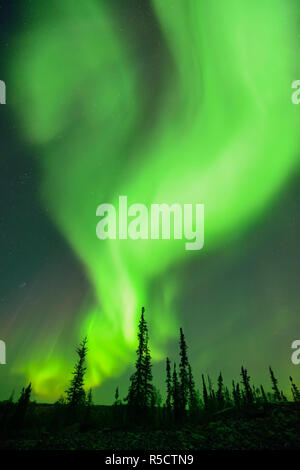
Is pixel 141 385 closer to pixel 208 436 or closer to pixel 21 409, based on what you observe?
pixel 208 436

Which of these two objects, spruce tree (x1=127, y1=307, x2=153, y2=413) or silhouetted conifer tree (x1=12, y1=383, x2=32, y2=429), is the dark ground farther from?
silhouetted conifer tree (x1=12, y1=383, x2=32, y2=429)

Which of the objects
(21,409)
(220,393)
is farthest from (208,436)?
(220,393)

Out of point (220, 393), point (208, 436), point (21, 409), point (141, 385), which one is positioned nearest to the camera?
point (208, 436)

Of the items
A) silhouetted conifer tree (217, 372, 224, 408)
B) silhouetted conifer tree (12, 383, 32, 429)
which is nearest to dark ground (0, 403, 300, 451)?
silhouetted conifer tree (12, 383, 32, 429)

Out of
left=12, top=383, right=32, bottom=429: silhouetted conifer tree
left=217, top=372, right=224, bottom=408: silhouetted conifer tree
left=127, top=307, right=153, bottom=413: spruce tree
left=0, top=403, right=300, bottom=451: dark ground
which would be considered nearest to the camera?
left=0, top=403, right=300, bottom=451: dark ground

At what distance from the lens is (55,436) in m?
20.8

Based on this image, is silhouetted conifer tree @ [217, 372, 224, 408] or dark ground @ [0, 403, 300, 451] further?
silhouetted conifer tree @ [217, 372, 224, 408]

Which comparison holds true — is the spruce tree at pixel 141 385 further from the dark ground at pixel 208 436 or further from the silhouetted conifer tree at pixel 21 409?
the silhouetted conifer tree at pixel 21 409

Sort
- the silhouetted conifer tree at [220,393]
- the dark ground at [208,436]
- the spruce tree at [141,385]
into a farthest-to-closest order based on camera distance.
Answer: the silhouetted conifer tree at [220,393] < the spruce tree at [141,385] < the dark ground at [208,436]

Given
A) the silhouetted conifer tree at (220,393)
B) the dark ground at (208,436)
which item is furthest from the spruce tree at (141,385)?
the silhouetted conifer tree at (220,393)

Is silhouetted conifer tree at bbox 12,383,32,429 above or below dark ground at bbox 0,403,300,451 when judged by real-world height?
above
